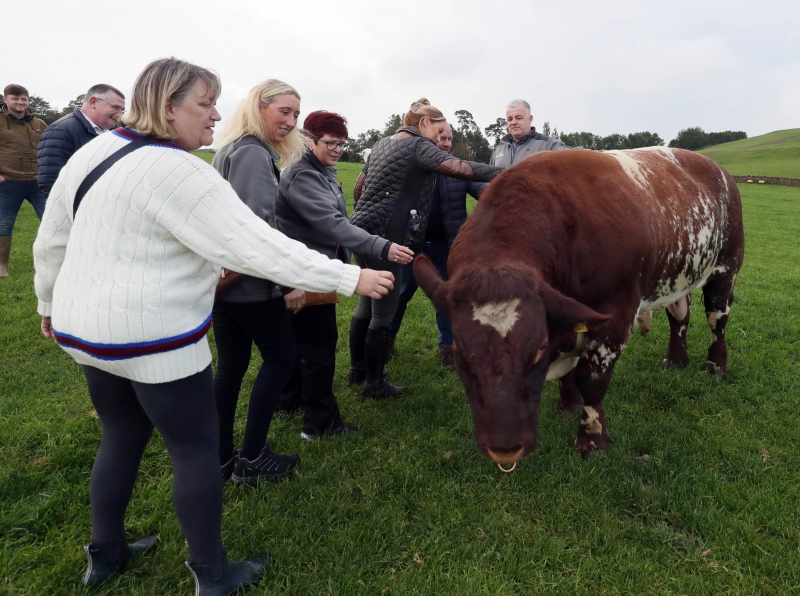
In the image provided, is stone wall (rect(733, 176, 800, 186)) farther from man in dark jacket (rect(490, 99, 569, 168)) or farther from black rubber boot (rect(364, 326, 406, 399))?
black rubber boot (rect(364, 326, 406, 399))

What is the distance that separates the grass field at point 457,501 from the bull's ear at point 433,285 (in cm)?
139

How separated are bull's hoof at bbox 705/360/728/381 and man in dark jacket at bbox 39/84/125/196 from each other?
23.7 feet

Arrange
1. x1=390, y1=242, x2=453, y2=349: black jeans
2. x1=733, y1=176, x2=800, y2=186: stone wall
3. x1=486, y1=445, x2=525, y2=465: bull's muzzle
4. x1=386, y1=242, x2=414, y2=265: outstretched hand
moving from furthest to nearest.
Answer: x1=733, y1=176, x2=800, y2=186: stone wall, x1=390, y1=242, x2=453, y2=349: black jeans, x1=386, y1=242, x2=414, y2=265: outstretched hand, x1=486, y1=445, x2=525, y2=465: bull's muzzle

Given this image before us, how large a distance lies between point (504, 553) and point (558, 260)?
6.15 ft

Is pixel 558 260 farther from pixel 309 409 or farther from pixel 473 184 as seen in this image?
pixel 309 409

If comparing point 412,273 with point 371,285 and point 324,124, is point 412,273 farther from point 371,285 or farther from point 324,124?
point 371,285

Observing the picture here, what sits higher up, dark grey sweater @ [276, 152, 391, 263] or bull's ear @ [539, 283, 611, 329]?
dark grey sweater @ [276, 152, 391, 263]

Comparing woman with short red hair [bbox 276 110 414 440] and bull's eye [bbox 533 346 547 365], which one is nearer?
bull's eye [bbox 533 346 547 365]

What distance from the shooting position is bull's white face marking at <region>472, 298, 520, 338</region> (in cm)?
272

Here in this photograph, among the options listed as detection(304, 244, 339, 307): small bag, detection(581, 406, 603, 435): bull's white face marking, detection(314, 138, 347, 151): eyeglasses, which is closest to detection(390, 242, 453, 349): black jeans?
detection(304, 244, 339, 307): small bag

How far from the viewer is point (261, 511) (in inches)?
125

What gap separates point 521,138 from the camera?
19.2 ft

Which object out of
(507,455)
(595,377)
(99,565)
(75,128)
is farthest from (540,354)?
(75,128)

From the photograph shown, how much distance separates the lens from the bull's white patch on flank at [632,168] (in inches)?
171
